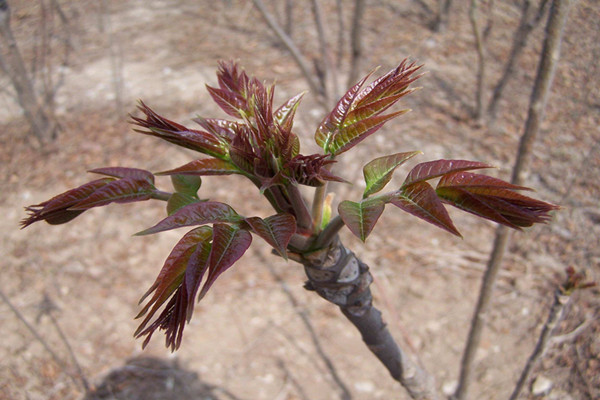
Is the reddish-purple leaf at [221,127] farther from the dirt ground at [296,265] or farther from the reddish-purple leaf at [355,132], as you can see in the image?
the dirt ground at [296,265]

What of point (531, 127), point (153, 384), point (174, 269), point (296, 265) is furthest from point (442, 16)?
point (174, 269)

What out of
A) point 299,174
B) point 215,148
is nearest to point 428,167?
point 299,174

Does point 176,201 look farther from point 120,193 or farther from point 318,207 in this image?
point 318,207

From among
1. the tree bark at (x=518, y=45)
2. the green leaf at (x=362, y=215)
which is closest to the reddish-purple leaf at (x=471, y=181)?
the green leaf at (x=362, y=215)

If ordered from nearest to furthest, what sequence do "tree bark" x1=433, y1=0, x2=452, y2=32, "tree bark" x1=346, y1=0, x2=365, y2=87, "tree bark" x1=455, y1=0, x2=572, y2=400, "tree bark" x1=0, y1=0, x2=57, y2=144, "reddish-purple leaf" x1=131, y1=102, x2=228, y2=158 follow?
1. "reddish-purple leaf" x1=131, y1=102, x2=228, y2=158
2. "tree bark" x1=455, y1=0, x2=572, y2=400
3. "tree bark" x1=346, y1=0, x2=365, y2=87
4. "tree bark" x1=0, y1=0, x2=57, y2=144
5. "tree bark" x1=433, y1=0, x2=452, y2=32

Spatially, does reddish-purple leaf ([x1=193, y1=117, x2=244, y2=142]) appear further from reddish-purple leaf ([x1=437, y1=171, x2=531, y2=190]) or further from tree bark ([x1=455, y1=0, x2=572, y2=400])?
tree bark ([x1=455, y1=0, x2=572, y2=400])

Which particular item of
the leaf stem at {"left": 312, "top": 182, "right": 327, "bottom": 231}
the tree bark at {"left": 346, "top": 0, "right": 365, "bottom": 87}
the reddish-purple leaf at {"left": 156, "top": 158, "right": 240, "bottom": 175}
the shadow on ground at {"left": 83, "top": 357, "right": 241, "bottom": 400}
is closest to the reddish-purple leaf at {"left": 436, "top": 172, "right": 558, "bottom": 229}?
the leaf stem at {"left": 312, "top": 182, "right": 327, "bottom": 231}

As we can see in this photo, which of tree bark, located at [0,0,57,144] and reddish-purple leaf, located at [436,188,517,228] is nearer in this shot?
reddish-purple leaf, located at [436,188,517,228]
